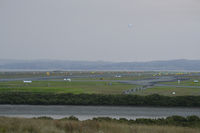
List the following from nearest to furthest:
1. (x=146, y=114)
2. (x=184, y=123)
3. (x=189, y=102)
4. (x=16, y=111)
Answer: (x=184, y=123) → (x=146, y=114) → (x=16, y=111) → (x=189, y=102)

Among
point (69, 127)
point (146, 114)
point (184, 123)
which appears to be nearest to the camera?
point (69, 127)

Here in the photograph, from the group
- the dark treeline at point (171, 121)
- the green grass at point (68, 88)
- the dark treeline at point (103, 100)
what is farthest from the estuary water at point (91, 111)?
the green grass at point (68, 88)

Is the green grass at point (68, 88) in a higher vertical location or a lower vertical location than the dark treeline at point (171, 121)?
higher

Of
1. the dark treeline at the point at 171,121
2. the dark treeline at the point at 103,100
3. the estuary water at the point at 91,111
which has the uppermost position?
the dark treeline at the point at 103,100

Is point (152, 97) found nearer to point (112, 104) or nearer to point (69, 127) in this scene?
point (112, 104)

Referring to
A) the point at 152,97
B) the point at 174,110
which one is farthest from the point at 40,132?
the point at 152,97

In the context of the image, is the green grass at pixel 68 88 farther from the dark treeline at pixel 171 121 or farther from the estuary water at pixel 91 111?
the dark treeline at pixel 171 121

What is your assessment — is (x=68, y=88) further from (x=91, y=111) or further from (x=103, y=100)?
(x=91, y=111)
